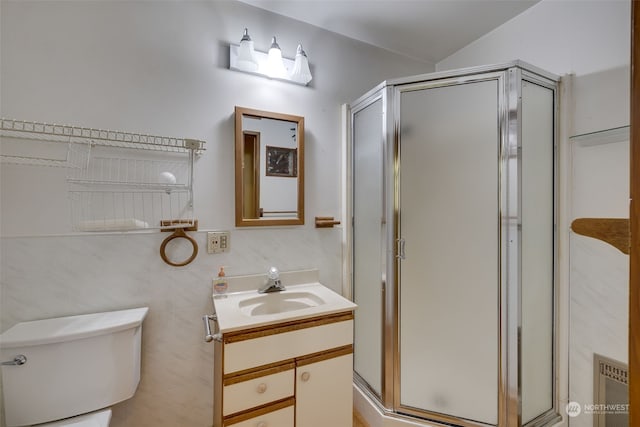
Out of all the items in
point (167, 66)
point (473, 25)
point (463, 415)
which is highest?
point (473, 25)

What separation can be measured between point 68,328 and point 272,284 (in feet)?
2.98

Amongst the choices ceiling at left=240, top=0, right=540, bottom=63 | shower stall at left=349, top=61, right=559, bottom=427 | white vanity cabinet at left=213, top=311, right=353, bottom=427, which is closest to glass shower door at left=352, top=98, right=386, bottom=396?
shower stall at left=349, top=61, right=559, bottom=427

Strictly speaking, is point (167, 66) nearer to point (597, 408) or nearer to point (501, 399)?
point (501, 399)

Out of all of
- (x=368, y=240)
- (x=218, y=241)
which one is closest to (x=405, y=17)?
(x=368, y=240)

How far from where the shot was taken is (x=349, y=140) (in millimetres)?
1957

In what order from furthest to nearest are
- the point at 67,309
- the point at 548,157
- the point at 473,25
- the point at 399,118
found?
the point at 473,25
the point at 399,118
the point at 548,157
the point at 67,309

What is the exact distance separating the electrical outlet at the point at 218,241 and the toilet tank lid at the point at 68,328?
44 centimetres

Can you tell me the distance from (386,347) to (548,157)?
4.55ft

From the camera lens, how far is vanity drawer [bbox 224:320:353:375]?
1.17m

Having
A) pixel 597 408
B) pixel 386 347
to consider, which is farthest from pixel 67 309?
pixel 597 408

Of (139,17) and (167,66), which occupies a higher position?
(139,17)

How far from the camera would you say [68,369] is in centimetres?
115

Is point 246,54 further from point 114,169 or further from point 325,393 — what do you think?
point 325,393

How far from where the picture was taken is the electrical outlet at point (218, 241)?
61.4 inches
